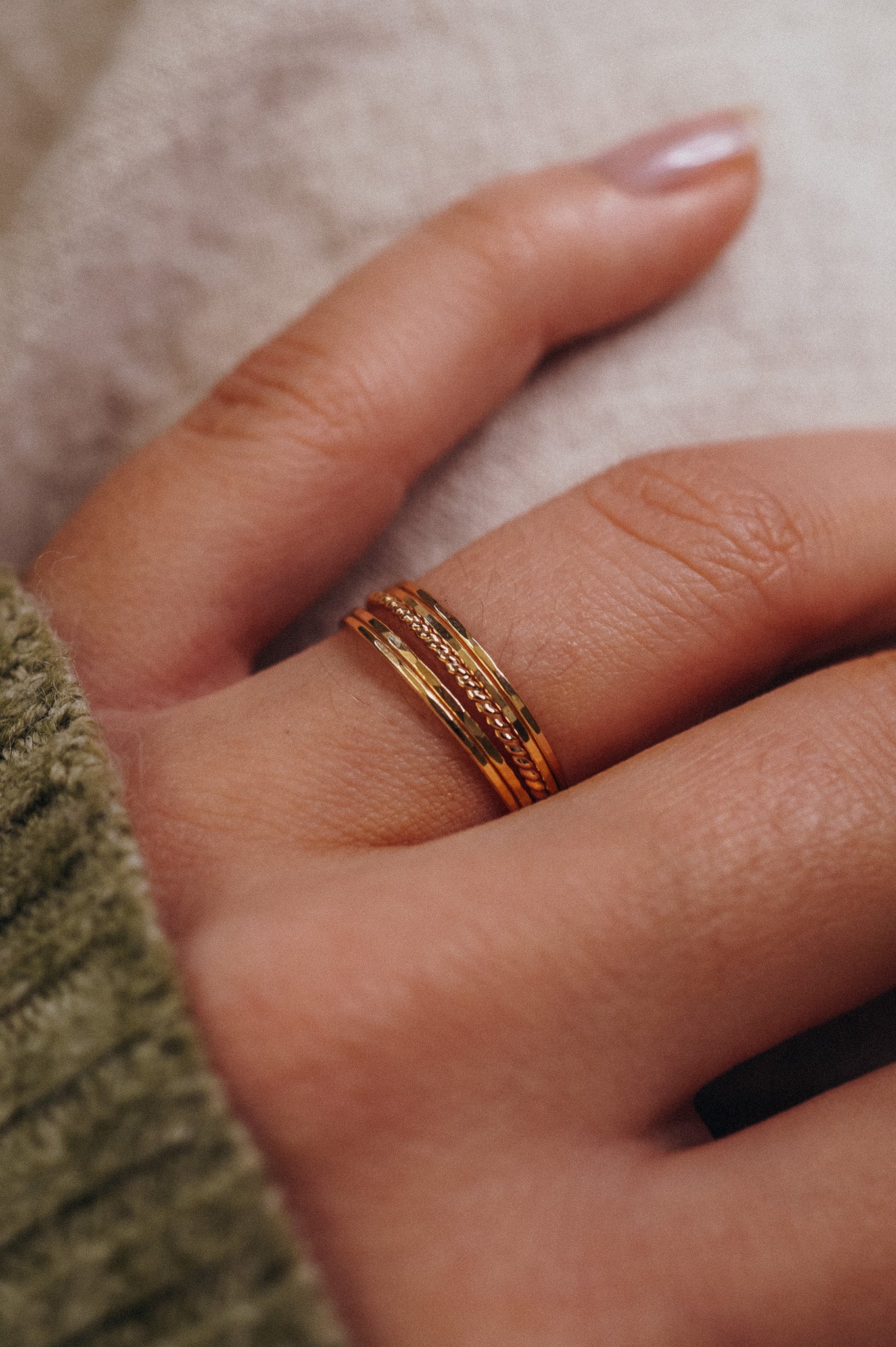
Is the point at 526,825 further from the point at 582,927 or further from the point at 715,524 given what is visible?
the point at 715,524

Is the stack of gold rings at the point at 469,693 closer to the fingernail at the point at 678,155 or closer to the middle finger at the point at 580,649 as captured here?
the middle finger at the point at 580,649

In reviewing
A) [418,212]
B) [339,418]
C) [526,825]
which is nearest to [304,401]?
[339,418]

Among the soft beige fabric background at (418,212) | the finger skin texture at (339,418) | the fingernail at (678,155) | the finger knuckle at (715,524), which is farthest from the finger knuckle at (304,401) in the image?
the fingernail at (678,155)

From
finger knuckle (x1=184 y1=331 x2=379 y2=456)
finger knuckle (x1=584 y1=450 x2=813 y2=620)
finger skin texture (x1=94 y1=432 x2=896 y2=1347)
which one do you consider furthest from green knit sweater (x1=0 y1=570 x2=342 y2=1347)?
finger knuckle (x1=584 y1=450 x2=813 y2=620)

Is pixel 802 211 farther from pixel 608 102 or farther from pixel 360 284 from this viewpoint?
pixel 360 284

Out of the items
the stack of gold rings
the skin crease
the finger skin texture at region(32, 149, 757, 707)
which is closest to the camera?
the skin crease

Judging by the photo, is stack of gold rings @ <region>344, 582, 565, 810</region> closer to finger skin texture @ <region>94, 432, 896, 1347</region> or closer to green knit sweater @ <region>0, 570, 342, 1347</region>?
finger skin texture @ <region>94, 432, 896, 1347</region>

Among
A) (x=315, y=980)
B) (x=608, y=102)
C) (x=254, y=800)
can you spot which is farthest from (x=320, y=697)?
(x=608, y=102)
